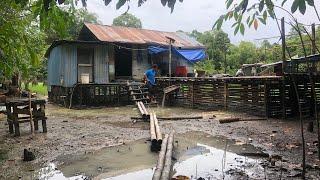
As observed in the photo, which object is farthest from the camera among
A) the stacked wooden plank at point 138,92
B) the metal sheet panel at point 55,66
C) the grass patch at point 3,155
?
the metal sheet panel at point 55,66

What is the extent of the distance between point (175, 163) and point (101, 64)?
1381 cm

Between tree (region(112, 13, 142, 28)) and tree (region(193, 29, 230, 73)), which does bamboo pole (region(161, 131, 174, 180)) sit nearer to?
tree (region(193, 29, 230, 73))

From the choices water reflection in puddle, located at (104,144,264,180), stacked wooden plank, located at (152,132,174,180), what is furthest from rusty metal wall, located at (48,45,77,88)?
water reflection in puddle, located at (104,144,264,180)

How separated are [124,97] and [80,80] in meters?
2.57

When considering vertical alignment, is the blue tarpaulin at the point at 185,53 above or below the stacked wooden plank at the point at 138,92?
above

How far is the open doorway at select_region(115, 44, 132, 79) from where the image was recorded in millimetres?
22109

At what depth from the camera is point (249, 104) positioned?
14.3 m

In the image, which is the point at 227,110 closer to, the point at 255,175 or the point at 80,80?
the point at 80,80

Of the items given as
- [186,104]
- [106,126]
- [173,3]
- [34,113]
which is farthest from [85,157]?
[186,104]

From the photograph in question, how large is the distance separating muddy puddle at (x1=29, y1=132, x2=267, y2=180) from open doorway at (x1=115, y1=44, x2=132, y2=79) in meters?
13.7

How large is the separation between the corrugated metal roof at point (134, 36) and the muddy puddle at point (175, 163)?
12.9 metres

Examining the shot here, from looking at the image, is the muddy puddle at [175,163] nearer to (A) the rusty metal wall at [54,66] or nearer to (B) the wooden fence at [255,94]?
(B) the wooden fence at [255,94]

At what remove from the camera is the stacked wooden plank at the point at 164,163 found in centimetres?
552

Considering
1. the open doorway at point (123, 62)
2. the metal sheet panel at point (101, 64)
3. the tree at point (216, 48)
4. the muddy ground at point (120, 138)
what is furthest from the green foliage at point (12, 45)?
the tree at point (216, 48)
